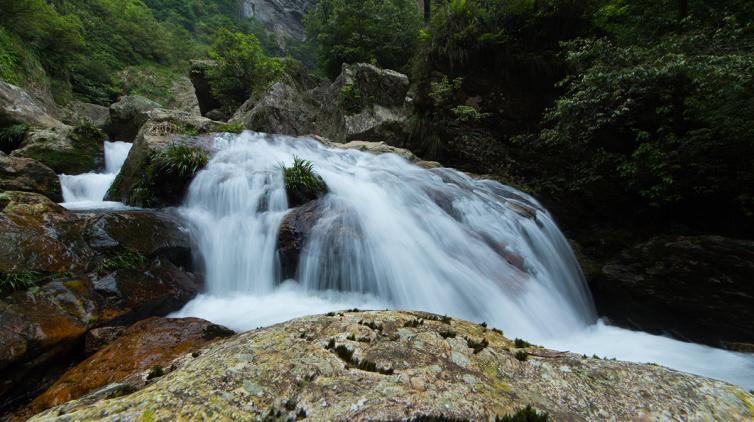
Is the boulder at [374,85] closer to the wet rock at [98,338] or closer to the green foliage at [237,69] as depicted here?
the green foliage at [237,69]

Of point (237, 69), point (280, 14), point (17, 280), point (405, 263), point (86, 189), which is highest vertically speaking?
point (280, 14)

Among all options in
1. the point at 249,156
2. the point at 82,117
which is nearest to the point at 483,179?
the point at 249,156

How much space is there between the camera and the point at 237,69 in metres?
17.5

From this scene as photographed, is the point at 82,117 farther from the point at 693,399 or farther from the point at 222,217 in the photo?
the point at 693,399

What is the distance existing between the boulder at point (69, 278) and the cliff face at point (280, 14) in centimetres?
5114

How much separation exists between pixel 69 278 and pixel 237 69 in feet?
53.5

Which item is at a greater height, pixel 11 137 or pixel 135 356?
pixel 11 137

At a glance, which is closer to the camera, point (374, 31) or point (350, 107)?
point (350, 107)

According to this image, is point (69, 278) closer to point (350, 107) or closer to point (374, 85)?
point (350, 107)

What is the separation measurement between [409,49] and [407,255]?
54.9 ft

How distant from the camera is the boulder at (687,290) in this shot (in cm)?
573

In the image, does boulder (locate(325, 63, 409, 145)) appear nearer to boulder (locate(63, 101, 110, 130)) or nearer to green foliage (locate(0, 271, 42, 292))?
green foliage (locate(0, 271, 42, 292))

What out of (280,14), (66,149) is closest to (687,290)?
(66,149)

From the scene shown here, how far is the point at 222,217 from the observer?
6996 mm
